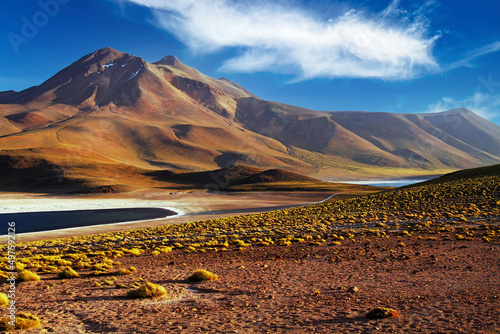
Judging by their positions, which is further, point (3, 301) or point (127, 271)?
point (127, 271)

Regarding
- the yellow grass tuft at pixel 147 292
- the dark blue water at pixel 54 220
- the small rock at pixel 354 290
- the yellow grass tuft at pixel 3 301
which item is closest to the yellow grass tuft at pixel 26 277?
the yellow grass tuft at pixel 3 301

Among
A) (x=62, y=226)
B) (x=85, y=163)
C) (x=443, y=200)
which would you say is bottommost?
(x=62, y=226)

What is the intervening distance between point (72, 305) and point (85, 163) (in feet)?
386

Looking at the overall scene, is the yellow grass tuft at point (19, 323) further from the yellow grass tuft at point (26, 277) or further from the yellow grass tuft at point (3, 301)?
the yellow grass tuft at point (26, 277)

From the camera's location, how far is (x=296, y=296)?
9547 millimetres

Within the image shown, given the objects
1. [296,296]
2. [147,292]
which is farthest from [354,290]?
[147,292]

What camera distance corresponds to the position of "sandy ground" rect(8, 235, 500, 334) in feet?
24.0

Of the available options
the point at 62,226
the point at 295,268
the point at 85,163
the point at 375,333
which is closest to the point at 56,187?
the point at 85,163

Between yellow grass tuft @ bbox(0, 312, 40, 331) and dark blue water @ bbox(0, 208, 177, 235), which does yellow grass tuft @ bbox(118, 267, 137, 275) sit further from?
dark blue water @ bbox(0, 208, 177, 235)

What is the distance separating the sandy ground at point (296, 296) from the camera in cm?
732

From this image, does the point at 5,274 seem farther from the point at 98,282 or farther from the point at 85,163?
the point at 85,163

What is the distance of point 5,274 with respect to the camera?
39.2ft

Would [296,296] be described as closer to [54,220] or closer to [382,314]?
[382,314]

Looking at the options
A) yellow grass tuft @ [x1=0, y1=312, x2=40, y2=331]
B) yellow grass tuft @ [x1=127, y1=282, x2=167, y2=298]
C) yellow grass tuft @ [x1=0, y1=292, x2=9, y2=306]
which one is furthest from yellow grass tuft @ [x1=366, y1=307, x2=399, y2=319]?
yellow grass tuft @ [x1=0, y1=292, x2=9, y2=306]
